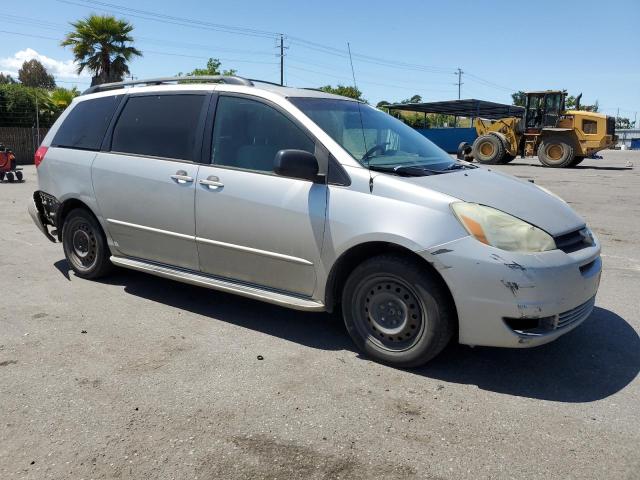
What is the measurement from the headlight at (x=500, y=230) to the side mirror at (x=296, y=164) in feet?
3.12

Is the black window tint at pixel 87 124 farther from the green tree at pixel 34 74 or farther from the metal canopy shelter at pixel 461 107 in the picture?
the green tree at pixel 34 74

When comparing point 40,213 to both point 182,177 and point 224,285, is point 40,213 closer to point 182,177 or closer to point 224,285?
point 182,177

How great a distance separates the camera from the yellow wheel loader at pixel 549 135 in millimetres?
22953

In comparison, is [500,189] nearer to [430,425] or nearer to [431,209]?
[431,209]

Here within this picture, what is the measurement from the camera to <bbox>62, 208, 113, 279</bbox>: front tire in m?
5.12

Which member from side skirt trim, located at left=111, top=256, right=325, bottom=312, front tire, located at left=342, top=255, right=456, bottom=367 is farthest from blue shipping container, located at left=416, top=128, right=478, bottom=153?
front tire, located at left=342, top=255, right=456, bottom=367

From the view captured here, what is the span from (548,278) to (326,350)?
1.55 m

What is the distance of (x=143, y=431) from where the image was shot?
9.16ft

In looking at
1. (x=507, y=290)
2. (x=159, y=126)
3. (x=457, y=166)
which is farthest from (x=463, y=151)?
(x=159, y=126)

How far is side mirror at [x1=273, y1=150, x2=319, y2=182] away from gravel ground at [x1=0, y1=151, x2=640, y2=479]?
1.23m

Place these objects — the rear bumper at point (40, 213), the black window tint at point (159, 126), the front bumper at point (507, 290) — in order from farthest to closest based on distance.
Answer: the rear bumper at point (40, 213) < the black window tint at point (159, 126) < the front bumper at point (507, 290)

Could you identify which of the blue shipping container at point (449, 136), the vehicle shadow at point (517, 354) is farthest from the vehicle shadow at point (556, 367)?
the blue shipping container at point (449, 136)

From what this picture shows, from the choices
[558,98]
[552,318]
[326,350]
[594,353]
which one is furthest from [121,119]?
[558,98]

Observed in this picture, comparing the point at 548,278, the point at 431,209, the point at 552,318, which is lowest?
the point at 552,318
